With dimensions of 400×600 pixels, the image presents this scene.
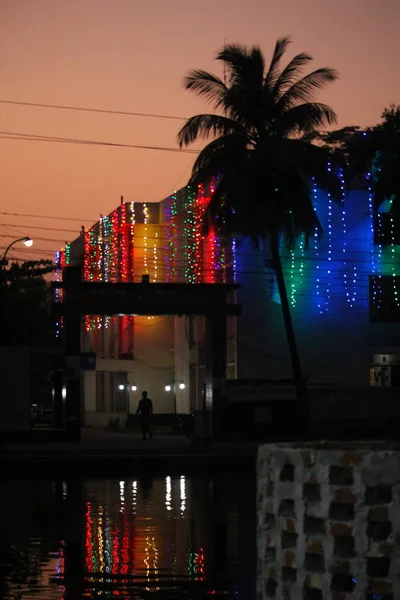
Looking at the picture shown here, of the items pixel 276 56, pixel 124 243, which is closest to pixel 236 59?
pixel 276 56

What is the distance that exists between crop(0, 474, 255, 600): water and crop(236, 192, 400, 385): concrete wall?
1888cm

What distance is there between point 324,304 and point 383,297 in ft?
7.59

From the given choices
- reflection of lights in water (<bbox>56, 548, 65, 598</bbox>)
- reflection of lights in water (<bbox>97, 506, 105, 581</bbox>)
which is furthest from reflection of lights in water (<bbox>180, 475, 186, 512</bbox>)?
reflection of lights in water (<bbox>56, 548, 65, 598</bbox>)

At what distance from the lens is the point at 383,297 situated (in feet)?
140

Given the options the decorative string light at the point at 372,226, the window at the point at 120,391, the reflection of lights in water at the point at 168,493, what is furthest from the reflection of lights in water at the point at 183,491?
the window at the point at 120,391

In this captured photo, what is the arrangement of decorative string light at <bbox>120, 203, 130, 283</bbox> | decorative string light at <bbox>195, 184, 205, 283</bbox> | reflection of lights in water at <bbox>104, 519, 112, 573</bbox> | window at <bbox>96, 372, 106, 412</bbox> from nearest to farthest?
reflection of lights in water at <bbox>104, 519, 112, 573</bbox> → decorative string light at <bbox>195, 184, 205, 283</bbox> → decorative string light at <bbox>120, 203, 130, 283</bbox> → window at <bbox>96, 372, 106, 412</bbox>

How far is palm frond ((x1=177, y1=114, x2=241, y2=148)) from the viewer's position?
36.7 m

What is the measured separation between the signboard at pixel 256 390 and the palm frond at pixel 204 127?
8088mm

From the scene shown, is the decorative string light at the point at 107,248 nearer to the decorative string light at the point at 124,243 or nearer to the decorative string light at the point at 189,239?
the decorative string light at the point at 124,243

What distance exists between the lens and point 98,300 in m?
37.8

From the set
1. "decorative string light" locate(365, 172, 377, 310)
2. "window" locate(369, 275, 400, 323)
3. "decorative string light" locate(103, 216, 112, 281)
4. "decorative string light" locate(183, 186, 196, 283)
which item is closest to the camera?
"decorative string light" locate(365, 172, 377, 310)

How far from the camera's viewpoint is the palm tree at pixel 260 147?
36.6 meters

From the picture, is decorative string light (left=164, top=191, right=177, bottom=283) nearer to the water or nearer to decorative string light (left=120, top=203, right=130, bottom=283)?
decorative string light (left=120, top=203, right=130, bottom=283)

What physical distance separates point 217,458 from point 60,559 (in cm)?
1802
